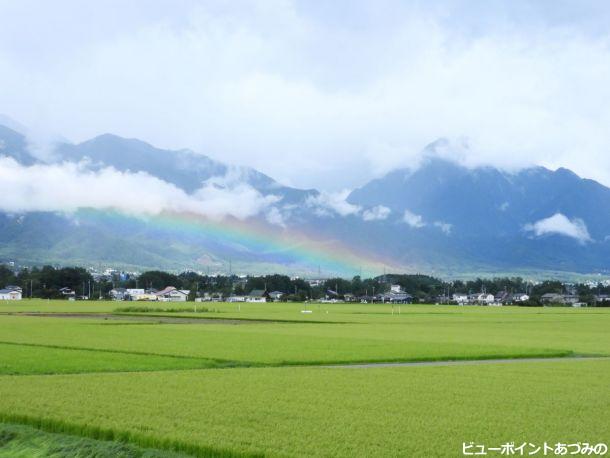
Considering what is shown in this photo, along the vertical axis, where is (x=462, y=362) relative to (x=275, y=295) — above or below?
below

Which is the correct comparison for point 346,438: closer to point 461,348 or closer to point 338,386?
point 338,386

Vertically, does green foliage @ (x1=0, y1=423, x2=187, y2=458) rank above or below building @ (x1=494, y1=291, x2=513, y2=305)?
below

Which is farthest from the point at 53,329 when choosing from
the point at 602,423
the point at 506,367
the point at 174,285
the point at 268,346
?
the point at 174,285

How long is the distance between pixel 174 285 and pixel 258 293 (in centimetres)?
2935

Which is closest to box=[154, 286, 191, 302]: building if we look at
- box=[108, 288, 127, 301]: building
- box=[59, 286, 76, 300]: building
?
box=[108, 288, 127, 301]: building

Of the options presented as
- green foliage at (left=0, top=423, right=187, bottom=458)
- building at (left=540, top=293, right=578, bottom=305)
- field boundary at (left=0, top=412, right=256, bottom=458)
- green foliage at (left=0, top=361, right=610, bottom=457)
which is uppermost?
building at (left=540, top=293, right=578, bottom=305)

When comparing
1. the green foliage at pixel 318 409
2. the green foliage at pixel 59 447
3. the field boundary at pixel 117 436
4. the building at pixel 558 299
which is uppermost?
the building at pixel 558 299

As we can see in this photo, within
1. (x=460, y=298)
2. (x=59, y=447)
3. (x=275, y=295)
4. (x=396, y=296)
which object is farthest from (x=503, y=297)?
(x=59, y=447)

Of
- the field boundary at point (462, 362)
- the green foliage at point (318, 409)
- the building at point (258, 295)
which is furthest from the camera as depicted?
the building at point (258, 295)

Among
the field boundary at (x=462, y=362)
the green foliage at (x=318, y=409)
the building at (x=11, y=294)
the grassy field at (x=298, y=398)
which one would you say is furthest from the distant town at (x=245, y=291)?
the green foliage at (x=318, y=409)

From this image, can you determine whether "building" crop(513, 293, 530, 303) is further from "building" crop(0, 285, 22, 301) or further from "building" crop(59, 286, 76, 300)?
"building" crop(0, 285, 22, 301)

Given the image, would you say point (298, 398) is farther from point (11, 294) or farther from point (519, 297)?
point (519, 297)

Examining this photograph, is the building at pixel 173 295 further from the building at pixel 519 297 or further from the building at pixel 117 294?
the building at pixel 519 297

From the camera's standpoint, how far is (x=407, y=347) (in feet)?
115
